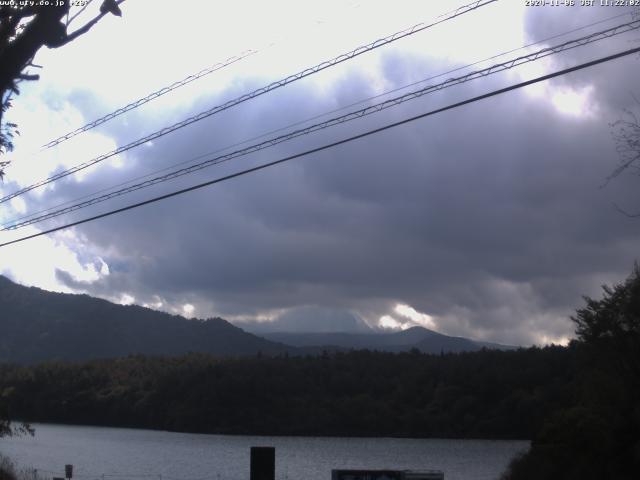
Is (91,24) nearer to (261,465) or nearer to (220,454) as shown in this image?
(261,465)

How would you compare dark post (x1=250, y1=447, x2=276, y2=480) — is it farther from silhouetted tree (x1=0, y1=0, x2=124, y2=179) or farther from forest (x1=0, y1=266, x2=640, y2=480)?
forest (x1=0, y1=266, x2=640, y2=480)

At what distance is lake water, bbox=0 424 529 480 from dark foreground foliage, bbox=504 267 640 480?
1716 centimetres

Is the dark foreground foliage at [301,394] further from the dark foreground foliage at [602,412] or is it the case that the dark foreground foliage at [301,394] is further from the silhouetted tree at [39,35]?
the silhouetted tree at [39,35]

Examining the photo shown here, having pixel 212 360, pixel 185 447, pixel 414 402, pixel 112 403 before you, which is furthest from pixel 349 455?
pixel 212 360

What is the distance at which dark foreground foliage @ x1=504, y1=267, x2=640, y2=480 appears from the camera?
92.7 ft

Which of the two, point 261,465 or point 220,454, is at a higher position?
point 220,454

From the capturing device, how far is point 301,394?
107062 mm

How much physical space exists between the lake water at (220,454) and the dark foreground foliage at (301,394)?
346 centimetres

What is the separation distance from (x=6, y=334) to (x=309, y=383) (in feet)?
346

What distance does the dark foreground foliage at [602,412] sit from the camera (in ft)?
92.7

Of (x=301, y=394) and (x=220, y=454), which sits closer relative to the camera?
(x=220, y=454)

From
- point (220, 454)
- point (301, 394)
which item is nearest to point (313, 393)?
point (301, 394)

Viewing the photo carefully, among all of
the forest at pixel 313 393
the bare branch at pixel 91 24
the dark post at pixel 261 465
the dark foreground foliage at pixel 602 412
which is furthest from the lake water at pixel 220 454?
the bare branch at pixel 91 24

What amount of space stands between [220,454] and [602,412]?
1941 inches
